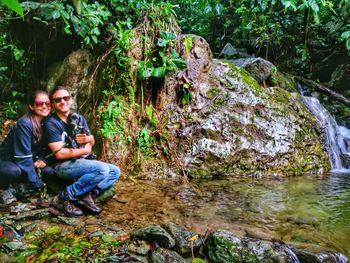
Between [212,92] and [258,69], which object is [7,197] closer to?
[212,92]

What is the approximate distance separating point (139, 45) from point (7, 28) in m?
2.84

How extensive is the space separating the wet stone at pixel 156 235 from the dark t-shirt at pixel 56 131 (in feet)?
4.41

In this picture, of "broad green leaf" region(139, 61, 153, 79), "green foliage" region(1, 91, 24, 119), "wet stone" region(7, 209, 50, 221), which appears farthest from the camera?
"green foliage" region(1, 91, 24, 119)

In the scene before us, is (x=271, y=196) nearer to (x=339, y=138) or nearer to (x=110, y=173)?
(x=110, y=173)

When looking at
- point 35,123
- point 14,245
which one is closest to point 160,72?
point 35,123

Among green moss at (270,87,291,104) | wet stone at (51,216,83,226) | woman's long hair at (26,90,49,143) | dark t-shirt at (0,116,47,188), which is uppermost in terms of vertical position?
green moss at (270,87,291,104)

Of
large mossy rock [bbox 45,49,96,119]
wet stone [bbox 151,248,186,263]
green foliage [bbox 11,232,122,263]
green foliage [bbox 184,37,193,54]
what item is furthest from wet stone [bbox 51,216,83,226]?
green foliage [bbox 184,37,193,54]

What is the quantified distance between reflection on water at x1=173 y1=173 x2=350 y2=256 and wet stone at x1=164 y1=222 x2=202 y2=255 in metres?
0.48

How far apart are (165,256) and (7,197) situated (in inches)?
85.2

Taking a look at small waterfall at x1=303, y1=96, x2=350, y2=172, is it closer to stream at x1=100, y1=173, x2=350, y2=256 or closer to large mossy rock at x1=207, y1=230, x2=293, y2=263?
stream at x1=100, y1=173, x2=350, y2=256

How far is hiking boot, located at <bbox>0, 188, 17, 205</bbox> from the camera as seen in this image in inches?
149

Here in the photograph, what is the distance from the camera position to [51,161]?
13.0 ft

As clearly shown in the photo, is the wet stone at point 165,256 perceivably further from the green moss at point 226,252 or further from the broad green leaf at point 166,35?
the broad green leaf at point 166,35

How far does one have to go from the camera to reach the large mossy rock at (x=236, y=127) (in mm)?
6070
